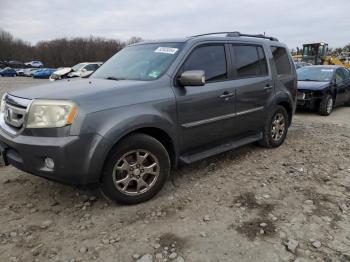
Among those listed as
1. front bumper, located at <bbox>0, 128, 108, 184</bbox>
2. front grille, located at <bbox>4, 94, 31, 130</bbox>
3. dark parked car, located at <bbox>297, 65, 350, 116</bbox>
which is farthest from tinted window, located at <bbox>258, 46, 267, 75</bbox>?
dark parked car, located at <bbox>297, 65, 350, 116</bbox>

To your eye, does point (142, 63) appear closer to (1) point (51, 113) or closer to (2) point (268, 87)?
(1) point (51, 113)

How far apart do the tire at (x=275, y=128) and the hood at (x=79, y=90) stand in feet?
8.57

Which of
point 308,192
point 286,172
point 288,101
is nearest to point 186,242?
point 308,192

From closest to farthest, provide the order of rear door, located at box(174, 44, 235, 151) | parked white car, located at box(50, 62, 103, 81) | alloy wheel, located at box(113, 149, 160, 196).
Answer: alloy wheel, located at box(113, 149, 160, 196)
rear door, located at box(174, 44, 235, 151)
parked white car, located at box(50, 62, 103, 81)

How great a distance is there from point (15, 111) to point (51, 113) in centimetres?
55

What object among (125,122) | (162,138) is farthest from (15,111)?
(162,138)

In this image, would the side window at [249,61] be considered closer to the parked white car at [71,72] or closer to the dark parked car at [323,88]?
the parked white car at [71,72]

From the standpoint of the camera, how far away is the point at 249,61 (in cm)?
509

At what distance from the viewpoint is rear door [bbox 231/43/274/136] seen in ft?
15.8

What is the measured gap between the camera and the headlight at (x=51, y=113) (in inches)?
126

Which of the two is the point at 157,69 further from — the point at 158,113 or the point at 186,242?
the point at 186,242

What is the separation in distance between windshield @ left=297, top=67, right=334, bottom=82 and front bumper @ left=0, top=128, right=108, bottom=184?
354 inches

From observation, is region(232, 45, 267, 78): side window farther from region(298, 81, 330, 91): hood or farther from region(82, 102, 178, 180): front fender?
region(298, 81, 330, 91): hood

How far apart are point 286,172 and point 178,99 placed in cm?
194
